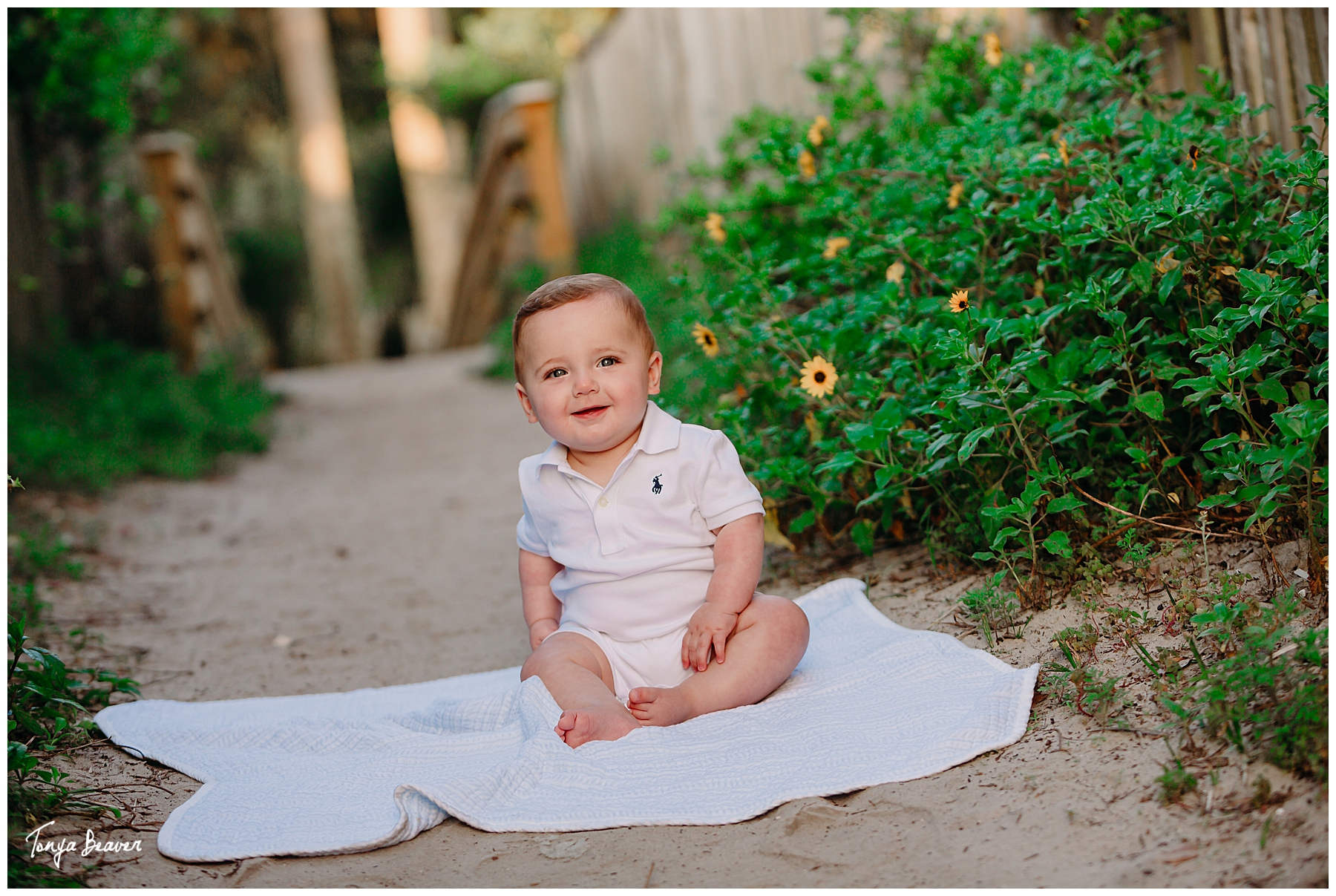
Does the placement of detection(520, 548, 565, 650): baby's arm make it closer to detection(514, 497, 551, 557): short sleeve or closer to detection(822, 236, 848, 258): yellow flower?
detection(514, 497, 551, 557): short sleeve

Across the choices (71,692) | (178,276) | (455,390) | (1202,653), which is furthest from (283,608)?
(178,276)

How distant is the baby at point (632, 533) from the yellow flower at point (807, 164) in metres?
1.04

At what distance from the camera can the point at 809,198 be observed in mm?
3562

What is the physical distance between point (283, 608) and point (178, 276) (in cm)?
485

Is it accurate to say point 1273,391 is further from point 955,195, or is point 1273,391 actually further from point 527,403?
point 527,403

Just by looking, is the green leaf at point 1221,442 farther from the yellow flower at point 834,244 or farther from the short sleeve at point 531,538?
the short sleeve at point 531,538

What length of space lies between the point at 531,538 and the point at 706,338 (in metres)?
0.74

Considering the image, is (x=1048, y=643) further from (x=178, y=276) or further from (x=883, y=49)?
(x=178, y=276)

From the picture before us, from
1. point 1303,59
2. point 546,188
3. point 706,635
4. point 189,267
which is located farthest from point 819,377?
point 189,267

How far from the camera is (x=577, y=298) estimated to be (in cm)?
206

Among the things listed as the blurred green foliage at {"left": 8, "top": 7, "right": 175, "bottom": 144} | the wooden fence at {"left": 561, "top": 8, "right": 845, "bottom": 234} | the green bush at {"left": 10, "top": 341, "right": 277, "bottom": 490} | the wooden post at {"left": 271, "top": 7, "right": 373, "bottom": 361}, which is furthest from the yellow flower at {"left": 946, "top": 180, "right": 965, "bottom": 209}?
the wooden post at {"left": 271, "top": 7, "right": 373, "bottom": 361}

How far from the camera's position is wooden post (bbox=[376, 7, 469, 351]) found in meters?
12.5

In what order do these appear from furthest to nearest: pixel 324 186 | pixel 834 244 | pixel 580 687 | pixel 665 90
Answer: pixel 324 186
pixel 665 90
pixel 834 244
pixel 580 687
